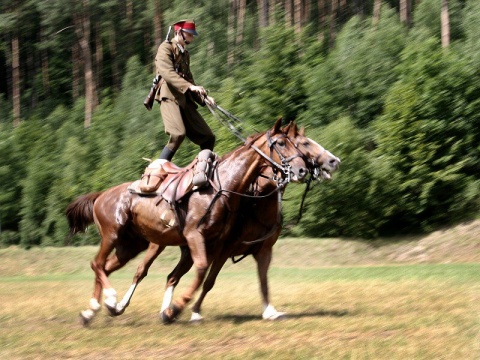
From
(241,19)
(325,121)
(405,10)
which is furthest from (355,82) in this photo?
(241,19)

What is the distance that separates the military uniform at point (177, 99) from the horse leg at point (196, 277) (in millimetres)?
1807

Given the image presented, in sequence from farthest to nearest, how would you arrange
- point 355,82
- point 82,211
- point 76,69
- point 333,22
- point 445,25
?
point 76,69 → point 333,22 → point 445,25 → point 355,82 → point 82,211

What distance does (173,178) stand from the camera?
41.7ft

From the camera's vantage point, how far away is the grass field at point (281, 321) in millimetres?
9375

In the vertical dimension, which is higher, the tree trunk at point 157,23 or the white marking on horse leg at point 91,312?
Answer: the white marking on horse leg at point 91,312

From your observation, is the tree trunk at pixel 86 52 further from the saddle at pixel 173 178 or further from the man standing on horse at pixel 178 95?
the saddle at pixel 173 178

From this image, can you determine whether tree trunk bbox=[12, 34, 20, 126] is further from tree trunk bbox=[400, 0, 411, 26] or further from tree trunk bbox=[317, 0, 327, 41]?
tree trunk bbox=[400, 0, 411, 26]

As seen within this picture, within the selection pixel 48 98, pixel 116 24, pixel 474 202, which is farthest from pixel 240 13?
pixel 474 202

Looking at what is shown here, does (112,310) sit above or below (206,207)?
below

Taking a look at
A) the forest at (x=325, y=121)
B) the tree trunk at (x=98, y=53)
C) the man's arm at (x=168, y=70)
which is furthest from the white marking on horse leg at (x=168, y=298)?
the tree trunk at (x=98, y=53)

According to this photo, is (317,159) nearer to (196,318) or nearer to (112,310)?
(196,318)

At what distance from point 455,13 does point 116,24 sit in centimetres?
2728

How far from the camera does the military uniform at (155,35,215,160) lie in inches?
509

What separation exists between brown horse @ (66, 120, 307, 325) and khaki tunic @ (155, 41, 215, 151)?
1.07 m
